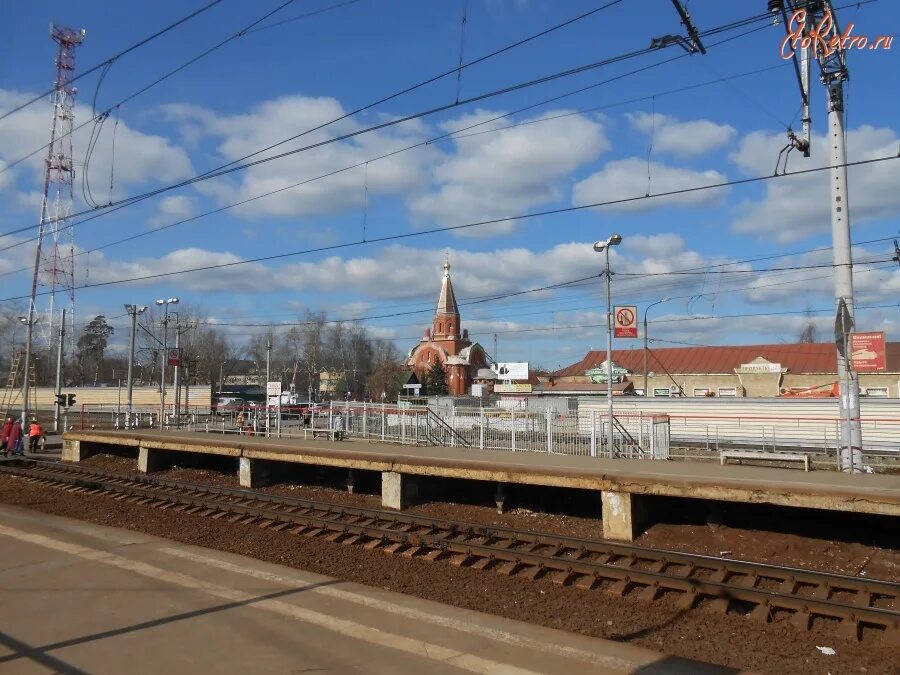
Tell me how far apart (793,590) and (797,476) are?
377 centimetres

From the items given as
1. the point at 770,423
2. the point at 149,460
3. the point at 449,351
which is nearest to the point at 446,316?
the point at 449,351

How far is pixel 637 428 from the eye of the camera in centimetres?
2247

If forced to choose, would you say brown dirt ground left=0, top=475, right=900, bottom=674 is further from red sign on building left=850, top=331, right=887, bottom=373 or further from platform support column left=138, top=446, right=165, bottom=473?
platform support column left=138, top=446, right=165, bottom=473

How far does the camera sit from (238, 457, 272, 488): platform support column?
1894 cm

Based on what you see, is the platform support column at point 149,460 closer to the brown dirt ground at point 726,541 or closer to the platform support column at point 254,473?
the platform support column at point 254,473

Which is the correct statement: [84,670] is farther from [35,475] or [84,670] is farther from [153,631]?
[35,475]

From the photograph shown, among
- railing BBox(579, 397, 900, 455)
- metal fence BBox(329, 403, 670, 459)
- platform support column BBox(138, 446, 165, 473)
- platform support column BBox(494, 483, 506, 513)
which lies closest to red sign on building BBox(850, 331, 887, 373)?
metal fence BBox(329, 403, 670, 459)

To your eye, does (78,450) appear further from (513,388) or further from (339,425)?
(513,388)

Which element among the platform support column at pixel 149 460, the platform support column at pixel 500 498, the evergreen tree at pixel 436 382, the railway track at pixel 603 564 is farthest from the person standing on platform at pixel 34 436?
the evergreen tree at pixel 436 382

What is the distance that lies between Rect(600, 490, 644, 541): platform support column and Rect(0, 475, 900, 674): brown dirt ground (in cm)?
253

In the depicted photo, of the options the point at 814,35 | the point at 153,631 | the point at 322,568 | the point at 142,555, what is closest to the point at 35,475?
the point at 142,555

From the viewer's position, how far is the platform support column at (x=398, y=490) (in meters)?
14.9

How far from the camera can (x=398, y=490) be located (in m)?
14.9

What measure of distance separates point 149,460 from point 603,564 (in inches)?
692
